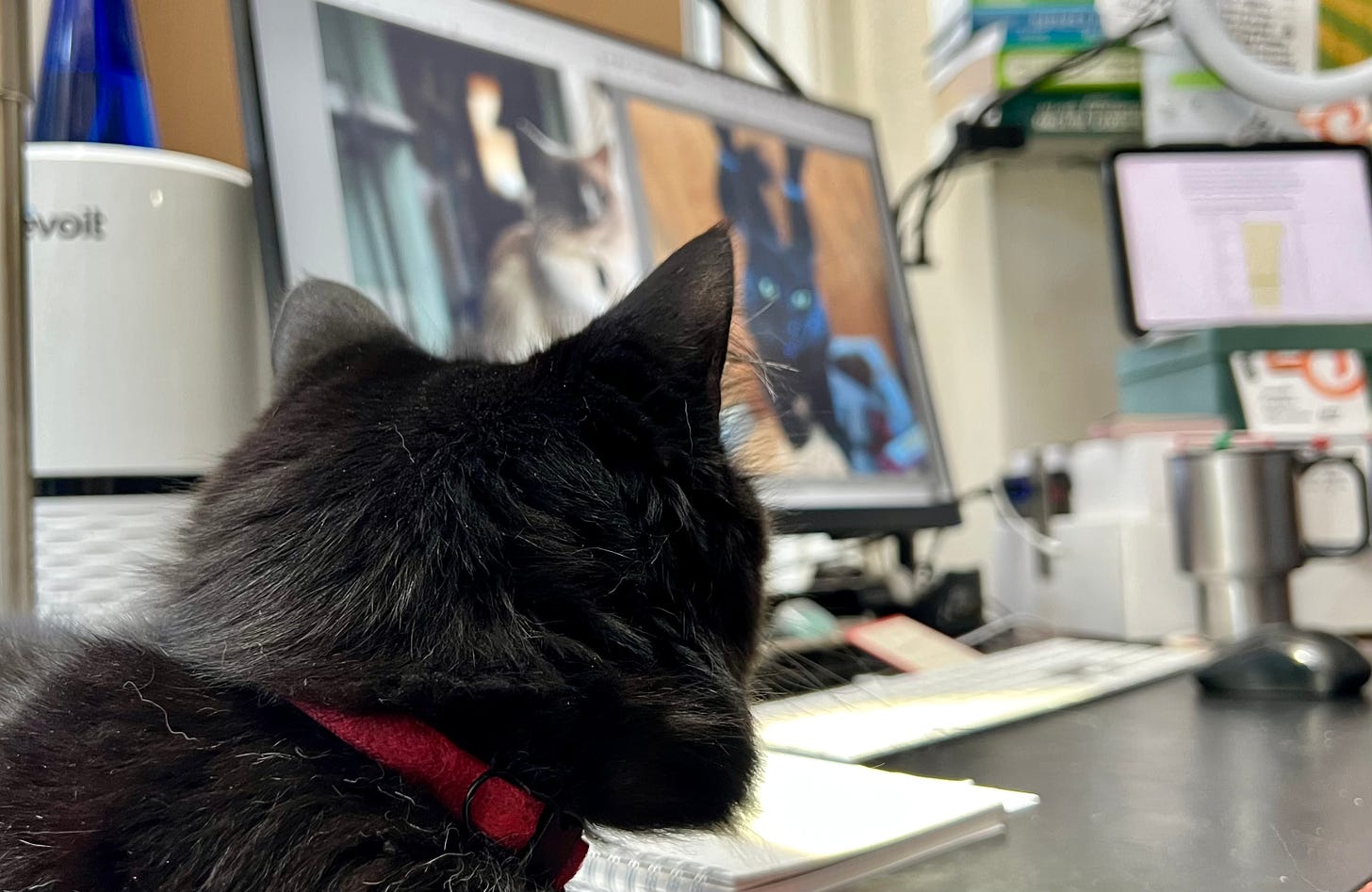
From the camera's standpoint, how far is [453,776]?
34 centimetres

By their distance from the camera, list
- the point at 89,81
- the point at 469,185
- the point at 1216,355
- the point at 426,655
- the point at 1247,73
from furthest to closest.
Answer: the point at 1247,73 < the point at 1216,355 < the point at 469,185 < the point at 89,81 < the point at 426,655

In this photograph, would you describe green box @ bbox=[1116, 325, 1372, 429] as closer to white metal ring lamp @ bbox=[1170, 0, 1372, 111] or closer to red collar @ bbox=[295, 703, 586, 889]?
white metal ring lamp @ bbox=[1170, 0, 1372, 111]

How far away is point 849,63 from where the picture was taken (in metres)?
1.64

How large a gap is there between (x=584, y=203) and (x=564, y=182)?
0.9 inches

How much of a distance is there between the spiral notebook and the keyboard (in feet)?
0.18

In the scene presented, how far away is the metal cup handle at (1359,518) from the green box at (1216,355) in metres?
0.19

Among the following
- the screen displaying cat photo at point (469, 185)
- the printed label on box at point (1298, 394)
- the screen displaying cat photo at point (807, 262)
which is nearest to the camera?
the screen displaying cat photo at point (469, 185)

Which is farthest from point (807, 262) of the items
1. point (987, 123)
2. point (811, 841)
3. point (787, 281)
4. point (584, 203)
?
point (811, 841)

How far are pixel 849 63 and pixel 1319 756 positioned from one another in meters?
1.35

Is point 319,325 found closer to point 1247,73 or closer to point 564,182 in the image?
point 564,182

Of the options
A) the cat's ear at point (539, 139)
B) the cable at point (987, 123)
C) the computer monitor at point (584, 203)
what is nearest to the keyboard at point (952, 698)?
the computer monitor at point (584, 203)

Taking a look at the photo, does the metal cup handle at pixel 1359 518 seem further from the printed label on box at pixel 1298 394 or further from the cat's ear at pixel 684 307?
the cat's ear at pixel 684 307

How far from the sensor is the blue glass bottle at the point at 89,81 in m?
0.62

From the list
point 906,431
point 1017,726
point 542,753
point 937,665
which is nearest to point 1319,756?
point 1017,726
